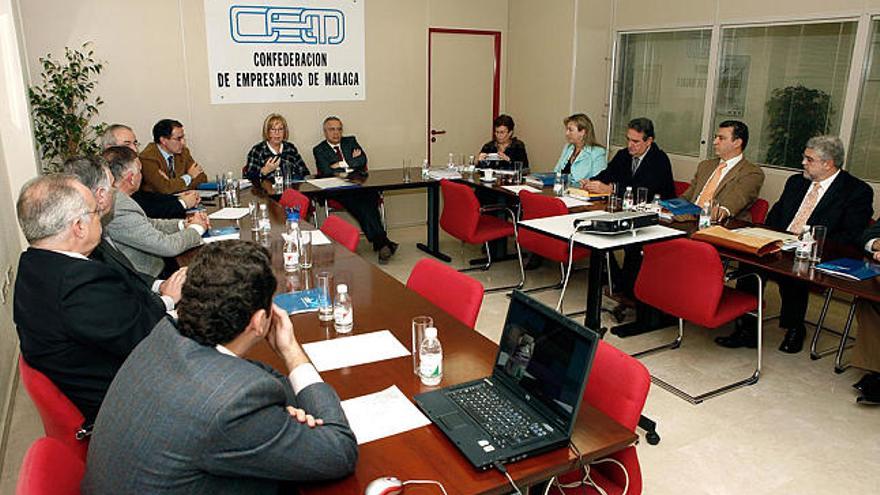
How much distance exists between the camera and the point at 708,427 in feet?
10.2

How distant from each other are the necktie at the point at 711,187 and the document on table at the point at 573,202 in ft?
2.61

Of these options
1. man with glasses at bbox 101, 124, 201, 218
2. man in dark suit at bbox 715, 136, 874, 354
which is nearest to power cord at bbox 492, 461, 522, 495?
man in dark suit at bbox 715, 136, 874, 354

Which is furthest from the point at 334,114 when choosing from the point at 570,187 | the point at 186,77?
the point at 570,187

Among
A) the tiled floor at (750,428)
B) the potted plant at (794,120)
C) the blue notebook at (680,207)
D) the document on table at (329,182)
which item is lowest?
the tiled floor at (750,428)

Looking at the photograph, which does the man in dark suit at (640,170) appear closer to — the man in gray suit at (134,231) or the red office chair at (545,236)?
the red office chair at (545,236)

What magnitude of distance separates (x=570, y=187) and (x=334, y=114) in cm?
269

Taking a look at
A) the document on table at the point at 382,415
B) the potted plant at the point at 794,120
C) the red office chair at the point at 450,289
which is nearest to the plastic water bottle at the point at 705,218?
the potted plant at the point at 794,120

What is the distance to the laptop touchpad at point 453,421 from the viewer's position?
1.62 metres

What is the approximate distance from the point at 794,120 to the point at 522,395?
466 cm

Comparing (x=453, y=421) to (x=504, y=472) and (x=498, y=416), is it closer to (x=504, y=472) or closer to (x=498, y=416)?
(x=498, y=416)

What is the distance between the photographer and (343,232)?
11.5 feet

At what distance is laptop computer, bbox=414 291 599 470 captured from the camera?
1.51 meters

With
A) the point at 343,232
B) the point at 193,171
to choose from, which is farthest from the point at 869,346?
the point at 193,171

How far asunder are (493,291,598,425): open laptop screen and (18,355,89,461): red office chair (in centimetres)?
129
